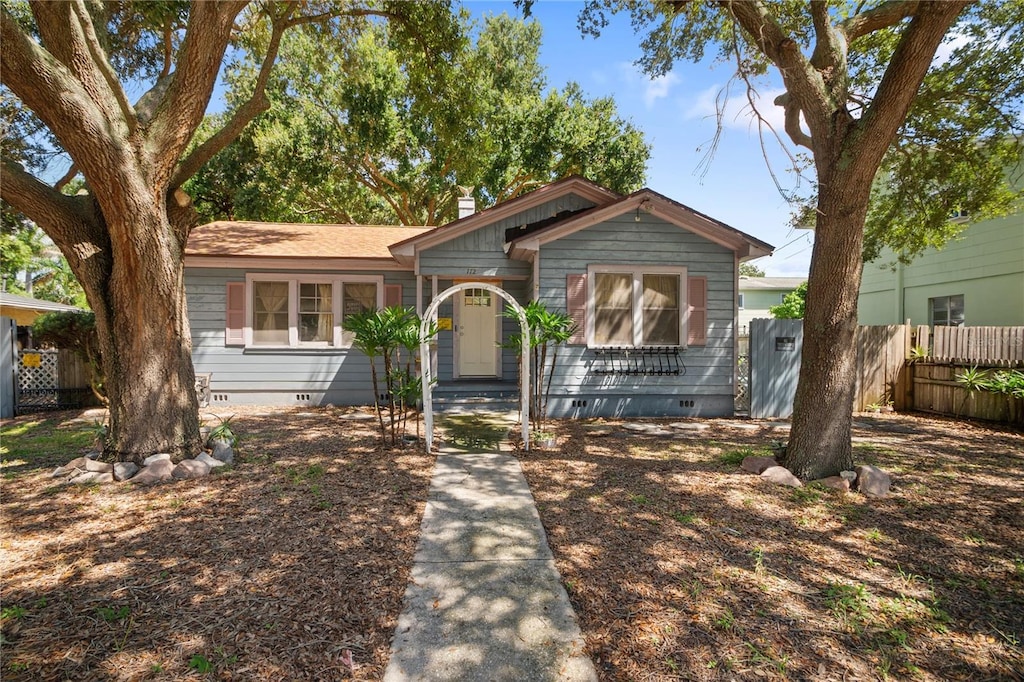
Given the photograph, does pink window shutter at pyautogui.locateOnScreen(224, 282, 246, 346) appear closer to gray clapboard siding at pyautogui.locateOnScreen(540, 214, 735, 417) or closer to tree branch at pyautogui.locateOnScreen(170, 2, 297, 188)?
tree branch at pyautogui.locateOnScreen(170, 2, 297, 188)

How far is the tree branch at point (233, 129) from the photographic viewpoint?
18.7ft

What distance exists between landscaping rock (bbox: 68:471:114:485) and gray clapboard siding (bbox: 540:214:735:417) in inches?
248

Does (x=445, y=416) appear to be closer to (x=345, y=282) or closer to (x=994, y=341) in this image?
(x=345, y=282)

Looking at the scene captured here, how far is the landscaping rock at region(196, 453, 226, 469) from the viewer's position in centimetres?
524

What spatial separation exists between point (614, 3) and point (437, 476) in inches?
289

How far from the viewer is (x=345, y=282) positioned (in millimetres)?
10305

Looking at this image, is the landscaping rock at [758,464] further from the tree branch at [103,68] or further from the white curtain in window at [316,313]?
the white curtain in window at [316,313]

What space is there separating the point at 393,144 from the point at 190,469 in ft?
46.9

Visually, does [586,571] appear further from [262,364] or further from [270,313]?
[270,313]

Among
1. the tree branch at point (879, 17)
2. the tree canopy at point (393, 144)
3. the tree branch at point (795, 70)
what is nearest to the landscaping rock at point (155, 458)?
the tree branch at point (795, 70)

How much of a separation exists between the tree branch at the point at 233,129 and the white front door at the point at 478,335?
5809mm

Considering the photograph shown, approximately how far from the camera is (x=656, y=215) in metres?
8.82

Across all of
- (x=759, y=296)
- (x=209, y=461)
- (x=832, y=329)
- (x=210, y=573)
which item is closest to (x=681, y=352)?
(x=832, y=329)

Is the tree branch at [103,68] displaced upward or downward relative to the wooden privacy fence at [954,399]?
upward
